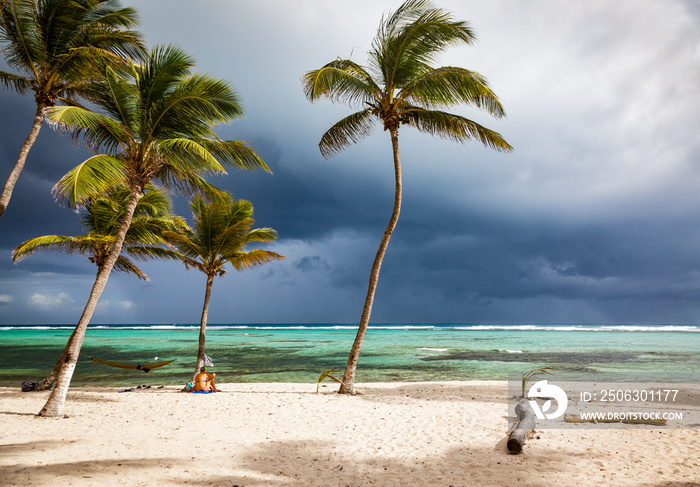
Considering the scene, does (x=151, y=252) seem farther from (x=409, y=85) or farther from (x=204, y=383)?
(x=409, y=85)

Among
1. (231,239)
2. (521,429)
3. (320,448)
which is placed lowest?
(320,448)

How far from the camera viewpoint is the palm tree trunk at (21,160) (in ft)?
23.8

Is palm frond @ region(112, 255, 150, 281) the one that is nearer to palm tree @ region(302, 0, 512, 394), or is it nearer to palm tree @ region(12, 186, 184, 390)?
palm tree @ region(12, 186, 184, 390)

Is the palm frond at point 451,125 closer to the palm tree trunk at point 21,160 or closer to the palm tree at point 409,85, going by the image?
the palm tree at point 409,85

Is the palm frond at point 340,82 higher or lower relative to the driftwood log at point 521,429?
higher

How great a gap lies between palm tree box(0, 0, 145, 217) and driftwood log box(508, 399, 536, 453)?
31.1ft

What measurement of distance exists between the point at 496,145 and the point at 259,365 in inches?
607

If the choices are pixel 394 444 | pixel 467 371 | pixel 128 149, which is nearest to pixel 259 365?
pixel 467 371

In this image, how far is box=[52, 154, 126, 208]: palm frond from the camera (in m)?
7.15

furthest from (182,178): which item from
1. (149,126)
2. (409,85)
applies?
(409,85)

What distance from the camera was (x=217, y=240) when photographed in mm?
11719

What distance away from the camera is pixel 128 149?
333 inches

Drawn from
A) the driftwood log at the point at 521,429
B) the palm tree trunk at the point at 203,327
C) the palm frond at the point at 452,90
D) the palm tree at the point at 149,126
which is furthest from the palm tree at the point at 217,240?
the driftwood log at the point at 521,429

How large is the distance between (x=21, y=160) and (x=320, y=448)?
7.81 meters
